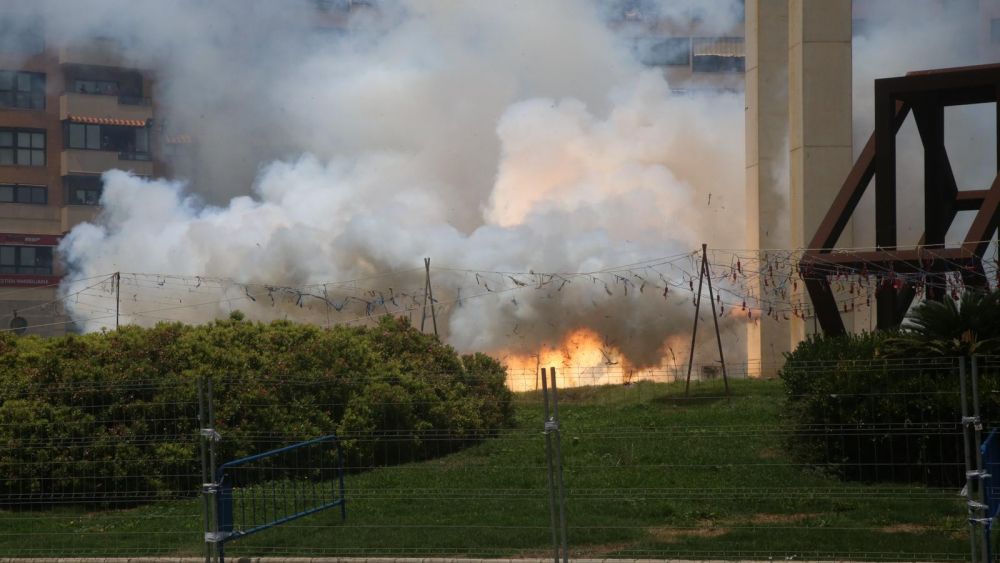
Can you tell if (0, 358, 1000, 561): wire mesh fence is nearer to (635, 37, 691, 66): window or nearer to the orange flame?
the orange flame

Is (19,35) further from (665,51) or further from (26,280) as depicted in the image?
(665,51)

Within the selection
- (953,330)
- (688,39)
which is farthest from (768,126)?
(688,39)

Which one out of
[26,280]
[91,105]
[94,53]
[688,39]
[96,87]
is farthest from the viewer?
[688,39]

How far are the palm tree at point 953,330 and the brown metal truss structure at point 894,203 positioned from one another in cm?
468

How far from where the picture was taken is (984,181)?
3616 cm

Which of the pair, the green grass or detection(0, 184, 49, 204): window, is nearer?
the green grass

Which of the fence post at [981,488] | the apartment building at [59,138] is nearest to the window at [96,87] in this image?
the apartment building at [59,138]

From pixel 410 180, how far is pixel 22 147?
25.3 meters

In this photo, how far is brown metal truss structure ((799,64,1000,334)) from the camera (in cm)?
2034

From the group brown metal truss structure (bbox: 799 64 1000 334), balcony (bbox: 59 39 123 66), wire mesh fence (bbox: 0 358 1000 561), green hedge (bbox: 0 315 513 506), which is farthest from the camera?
balcony (bbox: 59 39 123 66)

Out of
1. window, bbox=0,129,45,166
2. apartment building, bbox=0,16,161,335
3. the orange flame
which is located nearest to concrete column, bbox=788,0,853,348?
the orange flame

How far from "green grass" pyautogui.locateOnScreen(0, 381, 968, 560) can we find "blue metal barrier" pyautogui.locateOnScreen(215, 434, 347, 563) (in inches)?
9.3

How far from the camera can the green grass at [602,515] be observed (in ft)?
39.9

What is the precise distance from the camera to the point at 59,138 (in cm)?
6159
